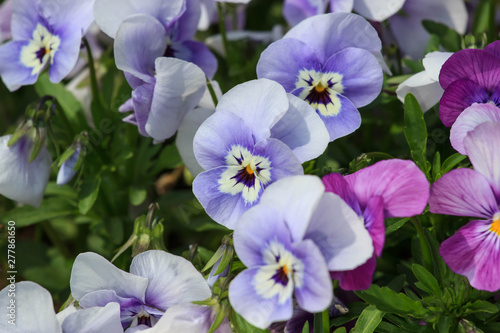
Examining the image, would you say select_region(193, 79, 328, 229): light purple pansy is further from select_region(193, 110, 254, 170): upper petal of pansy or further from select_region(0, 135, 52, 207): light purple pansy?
select_region(0, 135, 52, 207): light purple pansy

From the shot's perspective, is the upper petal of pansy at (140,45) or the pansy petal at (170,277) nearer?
the pansy petal at (170,277)

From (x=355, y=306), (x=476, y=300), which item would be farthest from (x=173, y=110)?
(x=476, y=300)

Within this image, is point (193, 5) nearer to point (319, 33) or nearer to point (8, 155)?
point (319, 33)

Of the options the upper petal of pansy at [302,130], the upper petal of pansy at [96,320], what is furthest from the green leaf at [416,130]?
the upper petal of pansy at [96,320]

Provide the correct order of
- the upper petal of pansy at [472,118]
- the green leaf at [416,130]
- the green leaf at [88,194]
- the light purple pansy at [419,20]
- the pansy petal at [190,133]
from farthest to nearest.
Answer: the light purple pansy at [419,20] < the green leaf at [88,194] < the pansy petal at [190,133] < the green leaf at [416,130] < the upper petal of pansy at [472,118]

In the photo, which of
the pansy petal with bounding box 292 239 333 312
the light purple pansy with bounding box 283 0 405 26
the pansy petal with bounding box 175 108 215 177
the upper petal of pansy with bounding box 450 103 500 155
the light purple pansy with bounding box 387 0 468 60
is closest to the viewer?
the pansy petal with bounding box 292 239 333 312

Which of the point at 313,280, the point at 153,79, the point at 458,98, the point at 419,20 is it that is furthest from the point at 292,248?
the point at 419,20

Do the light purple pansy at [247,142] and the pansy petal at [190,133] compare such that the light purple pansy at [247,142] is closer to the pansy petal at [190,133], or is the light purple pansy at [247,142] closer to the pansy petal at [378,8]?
the pansy petal at [190,133]

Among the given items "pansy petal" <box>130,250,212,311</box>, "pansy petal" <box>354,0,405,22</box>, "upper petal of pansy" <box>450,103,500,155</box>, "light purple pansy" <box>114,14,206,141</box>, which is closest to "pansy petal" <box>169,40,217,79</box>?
"light purple pansy" <box>114,14,206,141</box>
